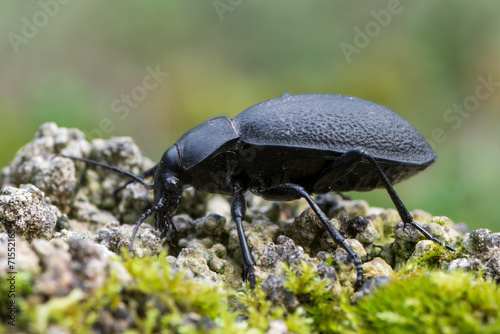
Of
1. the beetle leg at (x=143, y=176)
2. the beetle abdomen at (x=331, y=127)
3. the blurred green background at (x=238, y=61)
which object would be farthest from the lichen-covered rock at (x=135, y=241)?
the blurred green background at (x=238, y=61)

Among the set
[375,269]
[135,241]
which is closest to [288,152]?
[375,269]

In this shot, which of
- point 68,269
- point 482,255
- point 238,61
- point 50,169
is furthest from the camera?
point 238,61

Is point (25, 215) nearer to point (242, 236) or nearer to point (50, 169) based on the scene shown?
point (50, 169)

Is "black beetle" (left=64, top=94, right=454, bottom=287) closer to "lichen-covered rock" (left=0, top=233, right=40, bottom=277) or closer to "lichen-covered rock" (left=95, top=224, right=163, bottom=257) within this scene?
"lichen-covered rock" (left=95, top=224, right=163, bottom=257)

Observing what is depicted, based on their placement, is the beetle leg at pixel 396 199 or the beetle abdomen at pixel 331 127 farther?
the beetle abdomen at pixel 331 127

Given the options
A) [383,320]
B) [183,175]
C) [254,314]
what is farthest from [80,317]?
[183,175]

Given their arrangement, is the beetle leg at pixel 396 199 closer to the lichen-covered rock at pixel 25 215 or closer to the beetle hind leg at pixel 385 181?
the beetle hind leg at pixel 385 181

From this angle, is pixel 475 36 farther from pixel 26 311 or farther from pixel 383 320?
pixel 26 311
